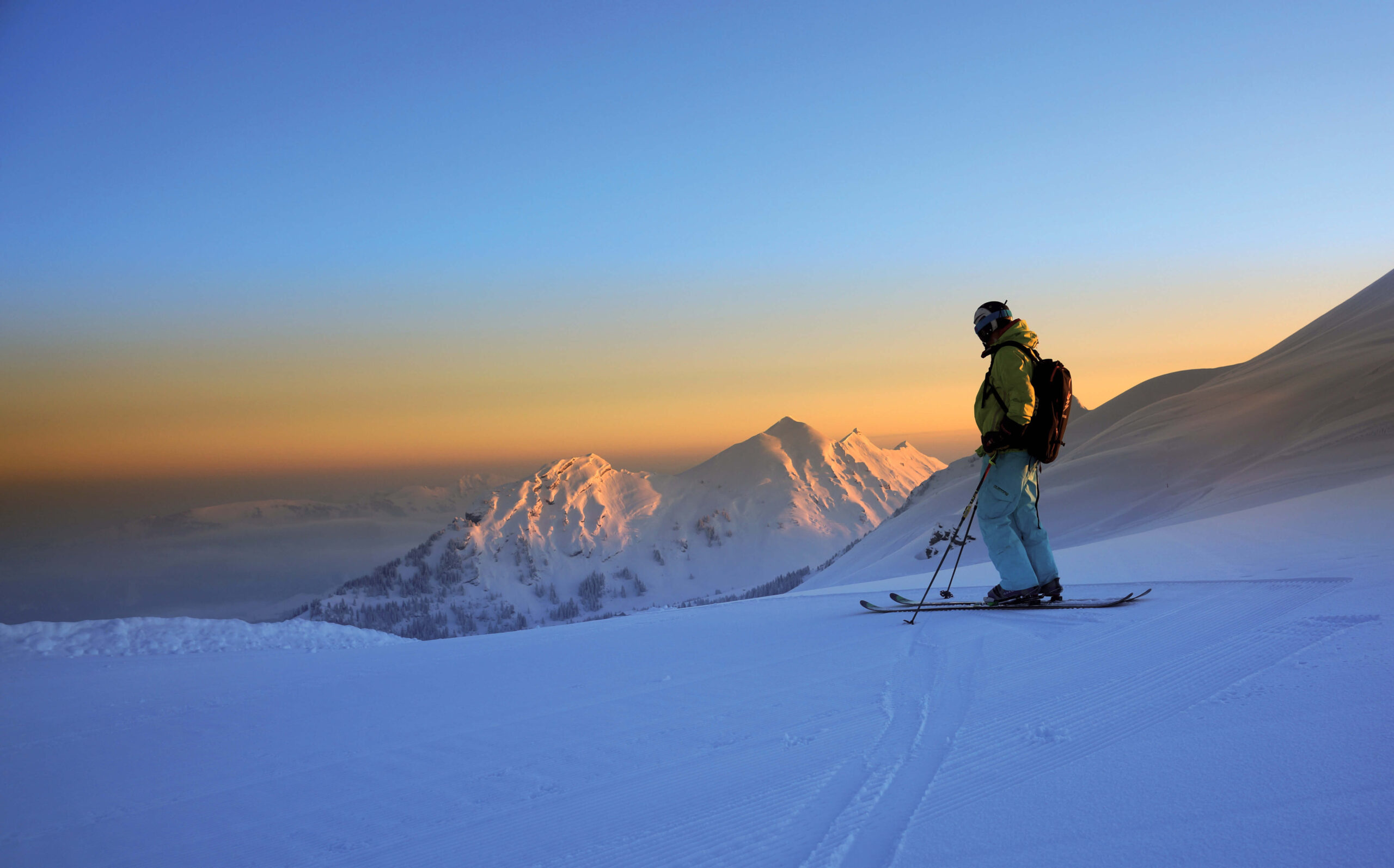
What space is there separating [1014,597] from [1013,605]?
2.6 inches

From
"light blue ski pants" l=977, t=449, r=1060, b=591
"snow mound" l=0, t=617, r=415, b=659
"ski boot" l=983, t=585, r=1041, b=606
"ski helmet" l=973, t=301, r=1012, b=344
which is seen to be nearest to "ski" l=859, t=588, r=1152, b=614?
"ski boot" l=983, t=585, r=1041, b=606

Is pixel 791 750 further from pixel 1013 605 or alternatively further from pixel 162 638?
pixel 162 638

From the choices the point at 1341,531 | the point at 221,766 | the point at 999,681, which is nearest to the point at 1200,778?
the point at 999,681

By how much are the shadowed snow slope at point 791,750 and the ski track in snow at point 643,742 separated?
17 millimetres

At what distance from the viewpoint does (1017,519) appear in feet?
21.2

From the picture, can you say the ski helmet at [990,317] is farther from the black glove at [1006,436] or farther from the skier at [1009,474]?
the black glove at [1006,436]

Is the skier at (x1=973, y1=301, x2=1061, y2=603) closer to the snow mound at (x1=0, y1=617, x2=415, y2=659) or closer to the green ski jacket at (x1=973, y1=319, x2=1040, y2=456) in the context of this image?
the green ski jacket at (x1=973, y1=319, x2=1040, y2=456)

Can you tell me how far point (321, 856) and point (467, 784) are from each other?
0.64m

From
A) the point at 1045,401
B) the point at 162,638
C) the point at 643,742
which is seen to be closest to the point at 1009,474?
the point at 1045,401

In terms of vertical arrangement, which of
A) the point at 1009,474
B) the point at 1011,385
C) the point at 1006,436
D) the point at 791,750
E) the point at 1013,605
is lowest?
the point at 1013,605

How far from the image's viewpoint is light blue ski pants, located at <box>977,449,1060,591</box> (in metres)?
6.30

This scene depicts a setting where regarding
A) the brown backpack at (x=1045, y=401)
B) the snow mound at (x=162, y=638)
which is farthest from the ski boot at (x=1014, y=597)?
the snow mound at (x=162, y=638)

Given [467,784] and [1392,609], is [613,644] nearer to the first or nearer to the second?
[467,784]

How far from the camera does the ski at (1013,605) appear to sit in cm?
569
